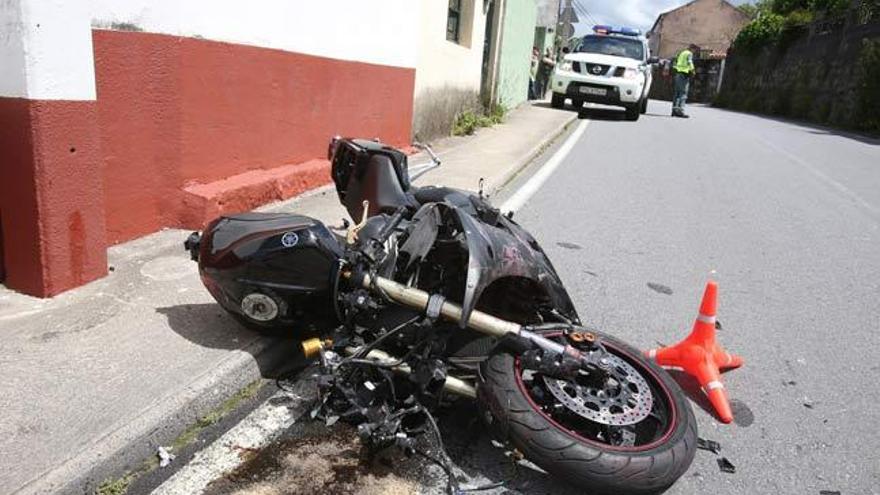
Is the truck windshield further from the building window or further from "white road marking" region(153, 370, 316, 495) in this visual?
"white road marking" region(153, 370, 316, 495)

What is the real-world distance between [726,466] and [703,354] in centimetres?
83

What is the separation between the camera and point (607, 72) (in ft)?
54.9

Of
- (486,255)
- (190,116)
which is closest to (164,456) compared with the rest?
(486,255)

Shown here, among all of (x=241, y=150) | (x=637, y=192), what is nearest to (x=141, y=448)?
(x=241, y=150)

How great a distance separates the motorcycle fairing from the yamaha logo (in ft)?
1.56

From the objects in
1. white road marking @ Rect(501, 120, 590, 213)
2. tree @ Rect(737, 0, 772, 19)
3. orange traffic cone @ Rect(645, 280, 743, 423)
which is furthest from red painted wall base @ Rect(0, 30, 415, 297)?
tree @ Rect(737, 0, 772, 19)

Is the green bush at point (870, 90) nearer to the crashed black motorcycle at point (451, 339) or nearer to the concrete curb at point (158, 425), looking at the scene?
the crashed black motorcycle at point (451, 339)

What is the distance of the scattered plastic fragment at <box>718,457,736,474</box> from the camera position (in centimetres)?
289

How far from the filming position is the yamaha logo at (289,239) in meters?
3.08

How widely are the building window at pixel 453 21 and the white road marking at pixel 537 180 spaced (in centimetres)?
280

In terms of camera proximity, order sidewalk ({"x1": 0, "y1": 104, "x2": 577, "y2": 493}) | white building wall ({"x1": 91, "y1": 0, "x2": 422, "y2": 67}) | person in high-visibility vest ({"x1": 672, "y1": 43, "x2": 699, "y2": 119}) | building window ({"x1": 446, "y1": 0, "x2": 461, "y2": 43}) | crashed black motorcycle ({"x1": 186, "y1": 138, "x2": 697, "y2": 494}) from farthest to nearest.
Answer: person in high-visibility vest ({"x1": 672, "y1": 43, "x2": 699, "y2": 119})
building window ({"x1": 446, "y1": 0, "x2": 461, "y2": 43})
white building wall ({"x1": 91, "y1": 0, "x2": 422, "y2": 67})
crashed black motorcycle ({"x1": 186, "y1": 138, "x2": 697, "y2": 494})
sidewalk ({"x1": 0, "y1": 104, "x2": 577, "y2": 493})

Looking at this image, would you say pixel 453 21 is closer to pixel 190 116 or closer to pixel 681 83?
pixel 190 116

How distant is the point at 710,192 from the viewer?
8.57 metres

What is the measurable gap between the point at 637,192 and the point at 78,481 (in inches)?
275
